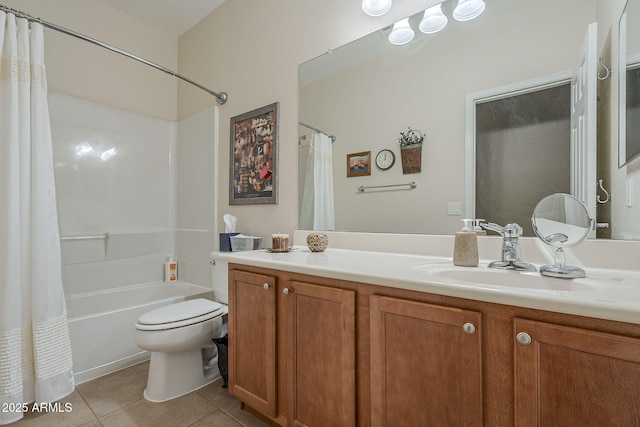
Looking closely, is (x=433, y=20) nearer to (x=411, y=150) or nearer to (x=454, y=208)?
(x=411, y=150)

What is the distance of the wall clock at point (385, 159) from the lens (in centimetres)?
155

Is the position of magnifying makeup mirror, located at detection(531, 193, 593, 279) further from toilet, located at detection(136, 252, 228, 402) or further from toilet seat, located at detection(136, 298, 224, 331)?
toilet seat, located at detection(136, 298, 224, 331)

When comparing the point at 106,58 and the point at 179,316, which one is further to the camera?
the point at 106,58

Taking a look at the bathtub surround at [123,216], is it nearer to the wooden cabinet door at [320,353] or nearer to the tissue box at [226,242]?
the tissue box at [226,242]

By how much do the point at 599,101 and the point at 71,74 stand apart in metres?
3.24

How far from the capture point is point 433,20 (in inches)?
56.1

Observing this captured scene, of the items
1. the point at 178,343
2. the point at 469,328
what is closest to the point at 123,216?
the point at 178,343

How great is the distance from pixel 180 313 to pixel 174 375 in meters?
0.35

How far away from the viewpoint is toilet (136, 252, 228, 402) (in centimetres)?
159

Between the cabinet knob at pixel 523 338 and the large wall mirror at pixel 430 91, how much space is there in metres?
0.65

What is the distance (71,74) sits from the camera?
2.29m

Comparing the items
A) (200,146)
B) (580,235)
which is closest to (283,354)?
(580,235)

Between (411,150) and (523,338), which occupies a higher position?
(411,150)

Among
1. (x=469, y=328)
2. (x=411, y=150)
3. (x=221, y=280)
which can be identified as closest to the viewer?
(x=469, y=328)
